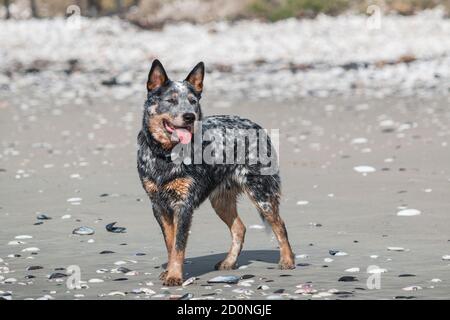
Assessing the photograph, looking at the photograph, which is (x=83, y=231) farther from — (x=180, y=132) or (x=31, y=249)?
(x=180, y=132)

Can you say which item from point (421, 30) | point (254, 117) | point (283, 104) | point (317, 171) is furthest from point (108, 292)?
point (421, 30)

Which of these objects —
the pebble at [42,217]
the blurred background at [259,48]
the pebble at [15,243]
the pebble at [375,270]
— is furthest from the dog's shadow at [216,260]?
the blurred background at [259,48]

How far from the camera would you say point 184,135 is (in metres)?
10.5

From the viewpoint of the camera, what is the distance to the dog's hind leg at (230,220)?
1114cm

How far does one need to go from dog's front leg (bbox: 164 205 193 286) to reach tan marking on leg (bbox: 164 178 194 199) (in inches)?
4.8

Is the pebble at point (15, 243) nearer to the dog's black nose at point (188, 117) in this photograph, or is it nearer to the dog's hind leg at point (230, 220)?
the dog's hind leg at point (230, 220)

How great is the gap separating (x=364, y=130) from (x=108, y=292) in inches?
485

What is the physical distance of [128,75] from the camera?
35250 millimetres

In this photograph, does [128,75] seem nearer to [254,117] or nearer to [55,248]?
[254,117]

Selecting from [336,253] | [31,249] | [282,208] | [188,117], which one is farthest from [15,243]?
[282,208]

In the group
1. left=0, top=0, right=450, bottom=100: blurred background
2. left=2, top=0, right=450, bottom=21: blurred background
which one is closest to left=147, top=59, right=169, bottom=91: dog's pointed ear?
left=0, top=0, right=450, bottom=100: blurred background

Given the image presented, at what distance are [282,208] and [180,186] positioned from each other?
375cm

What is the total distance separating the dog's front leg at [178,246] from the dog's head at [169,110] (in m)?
0.61
